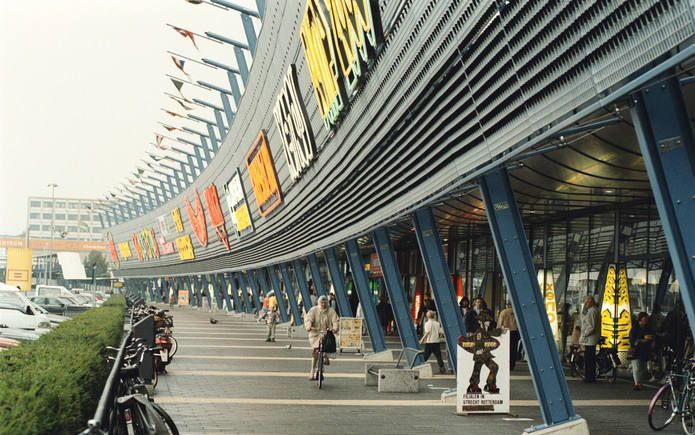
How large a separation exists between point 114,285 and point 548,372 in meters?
107

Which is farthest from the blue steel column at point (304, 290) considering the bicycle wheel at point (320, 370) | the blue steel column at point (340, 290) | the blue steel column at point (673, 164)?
the blue steel column at point (673, 164)

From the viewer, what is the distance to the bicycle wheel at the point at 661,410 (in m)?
12.6

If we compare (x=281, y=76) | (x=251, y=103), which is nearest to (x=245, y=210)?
(x=251, y=103)

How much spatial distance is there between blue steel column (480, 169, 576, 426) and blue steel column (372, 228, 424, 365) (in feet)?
26.0

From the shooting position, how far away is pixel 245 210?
38.7 metres

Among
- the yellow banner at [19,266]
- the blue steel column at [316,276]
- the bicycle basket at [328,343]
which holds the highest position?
the yellow banner at [19,266]

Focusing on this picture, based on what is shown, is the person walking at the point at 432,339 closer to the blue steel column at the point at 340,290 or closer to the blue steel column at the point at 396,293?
the blue steel column at the point at 396,293

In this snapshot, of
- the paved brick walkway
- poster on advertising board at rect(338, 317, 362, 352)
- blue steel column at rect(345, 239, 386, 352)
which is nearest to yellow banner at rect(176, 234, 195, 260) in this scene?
poster on advertising board at rect(338, 317, 362, 352)

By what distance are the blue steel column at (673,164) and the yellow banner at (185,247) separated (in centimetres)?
5829

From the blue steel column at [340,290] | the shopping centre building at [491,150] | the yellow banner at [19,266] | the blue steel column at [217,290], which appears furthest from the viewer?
the blue steel column at [217,290]

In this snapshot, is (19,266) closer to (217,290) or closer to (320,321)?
(217,290)

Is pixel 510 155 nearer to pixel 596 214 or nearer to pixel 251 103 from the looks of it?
pixel 596 214

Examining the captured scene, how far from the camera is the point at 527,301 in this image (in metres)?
11.6

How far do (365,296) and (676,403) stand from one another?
1097 centimetres
